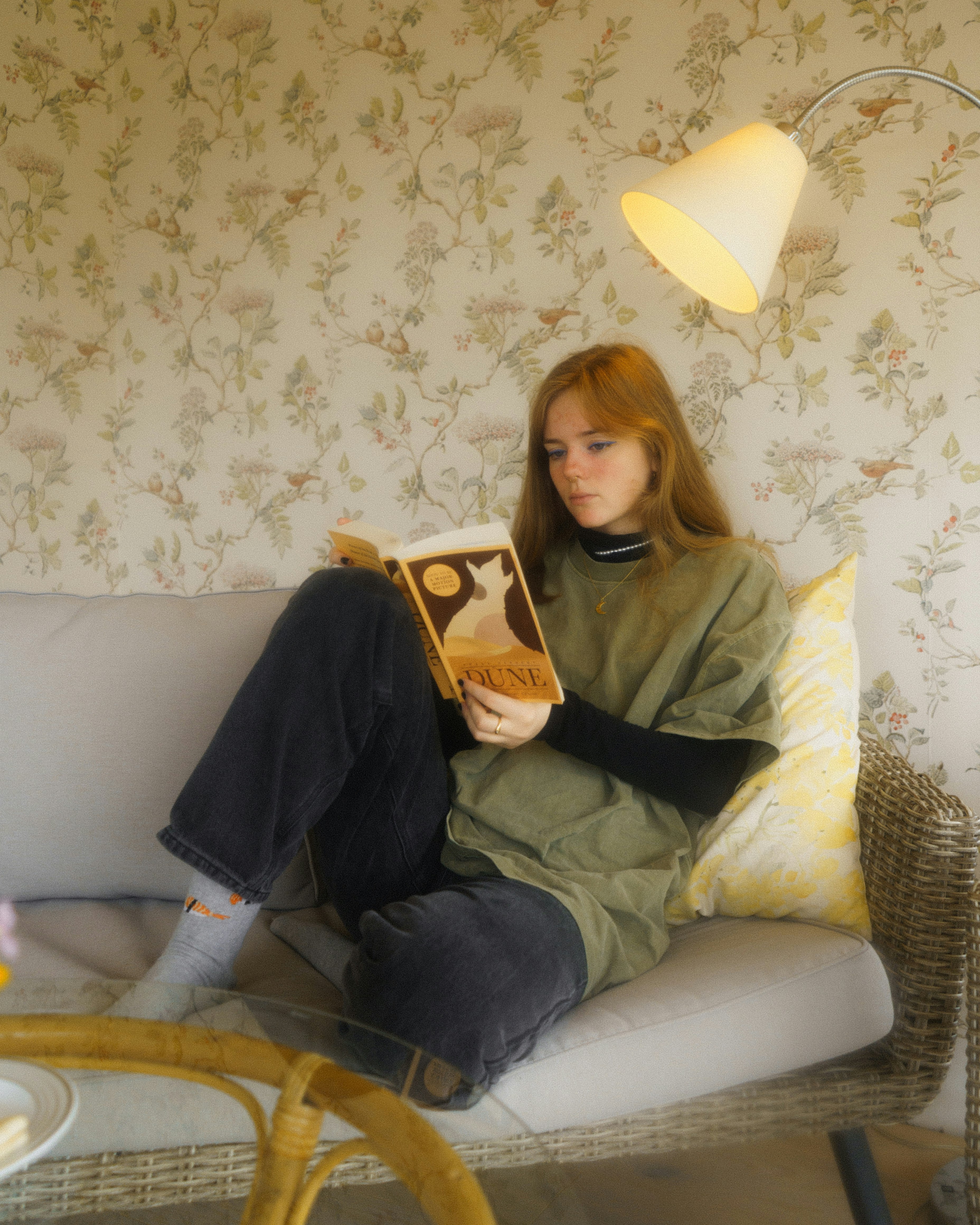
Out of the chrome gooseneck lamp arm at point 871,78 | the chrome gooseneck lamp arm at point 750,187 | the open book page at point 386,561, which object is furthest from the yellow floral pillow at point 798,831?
the chrome gooseneck lamp arm at point 871,78

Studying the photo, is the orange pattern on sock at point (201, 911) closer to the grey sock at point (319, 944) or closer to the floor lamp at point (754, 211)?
the grey sock at point (319, 944)

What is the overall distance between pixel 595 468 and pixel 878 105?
2.50 ft

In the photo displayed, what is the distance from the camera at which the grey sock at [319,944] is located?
1.09 meters

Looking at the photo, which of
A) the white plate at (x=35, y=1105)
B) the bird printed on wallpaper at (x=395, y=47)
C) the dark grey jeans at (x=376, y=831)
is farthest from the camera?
the bird printed on wallpaper at (x=395, y=47)

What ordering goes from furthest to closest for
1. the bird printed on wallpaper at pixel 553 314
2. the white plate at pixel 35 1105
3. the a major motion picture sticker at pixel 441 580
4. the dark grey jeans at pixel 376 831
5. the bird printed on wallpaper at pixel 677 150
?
the bird printed on wallpaper at pixel 553 314, the bird printed on wallpaper at pixel 677 150, the a major motion picture sticker at pixel 441 580, the dark grey jeans at pixel 376 831, the white plate at pixel 35 1105

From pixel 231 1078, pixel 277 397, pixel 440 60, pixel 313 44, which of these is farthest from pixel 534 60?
pixel 231 1078

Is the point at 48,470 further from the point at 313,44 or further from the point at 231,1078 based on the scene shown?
the point at 231,1078

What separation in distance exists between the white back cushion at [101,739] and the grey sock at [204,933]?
1.04 ft

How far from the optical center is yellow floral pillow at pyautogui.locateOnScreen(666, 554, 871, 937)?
1111mm

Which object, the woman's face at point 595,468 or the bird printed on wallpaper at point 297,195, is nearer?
the woman's face at point 595,468

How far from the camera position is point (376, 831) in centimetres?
111

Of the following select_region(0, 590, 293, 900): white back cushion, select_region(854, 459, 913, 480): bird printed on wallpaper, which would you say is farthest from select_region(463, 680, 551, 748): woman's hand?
select_region(854, 459, 913, 480): bird printed on wallpaper

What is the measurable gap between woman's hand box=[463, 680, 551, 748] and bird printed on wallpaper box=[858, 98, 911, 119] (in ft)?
3.64

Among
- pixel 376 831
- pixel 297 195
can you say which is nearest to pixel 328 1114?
pixel 376 831
